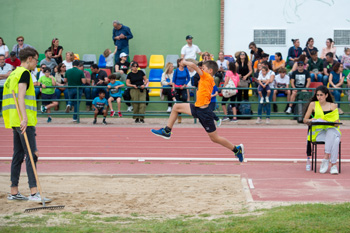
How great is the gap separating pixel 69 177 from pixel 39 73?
1115cm

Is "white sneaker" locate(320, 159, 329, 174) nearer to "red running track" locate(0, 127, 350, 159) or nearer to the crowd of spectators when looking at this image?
"red running track" locate(0, 127, 350, 159)

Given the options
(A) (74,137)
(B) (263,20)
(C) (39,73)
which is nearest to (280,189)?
(A) (74,137)

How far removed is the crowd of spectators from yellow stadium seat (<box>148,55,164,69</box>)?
1650 millimetres

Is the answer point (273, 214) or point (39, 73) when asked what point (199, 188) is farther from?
point (39, 73)

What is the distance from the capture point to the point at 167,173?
1060 centimetres

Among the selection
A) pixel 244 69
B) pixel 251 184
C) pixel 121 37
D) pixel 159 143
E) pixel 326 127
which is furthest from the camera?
pixel 121 37

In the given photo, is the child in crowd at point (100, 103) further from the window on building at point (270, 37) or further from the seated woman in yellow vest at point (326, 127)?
the seated woman in yellow vest at point (326, 127)

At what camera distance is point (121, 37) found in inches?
859

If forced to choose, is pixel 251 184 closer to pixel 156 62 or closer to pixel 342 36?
pixel 156 62

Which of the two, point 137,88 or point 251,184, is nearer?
point 251,184

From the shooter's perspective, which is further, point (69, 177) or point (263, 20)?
point (263, 20)

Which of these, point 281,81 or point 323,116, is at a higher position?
point 281,81

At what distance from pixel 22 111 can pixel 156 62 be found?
50.5ft

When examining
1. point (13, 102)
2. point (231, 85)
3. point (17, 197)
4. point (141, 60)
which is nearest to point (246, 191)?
point (17, 197)
